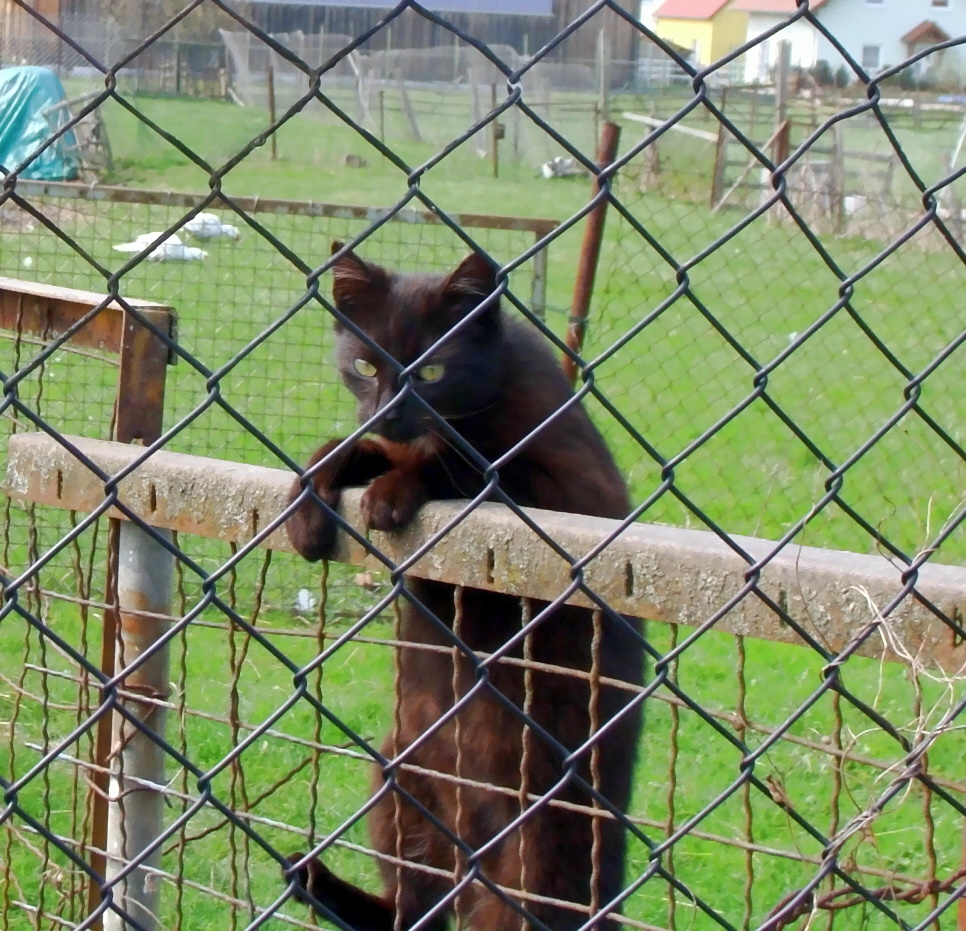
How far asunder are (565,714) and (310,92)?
1.58 m

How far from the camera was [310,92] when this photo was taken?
131 cm

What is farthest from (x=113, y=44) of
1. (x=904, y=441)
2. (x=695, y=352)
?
(x=904, y=441)

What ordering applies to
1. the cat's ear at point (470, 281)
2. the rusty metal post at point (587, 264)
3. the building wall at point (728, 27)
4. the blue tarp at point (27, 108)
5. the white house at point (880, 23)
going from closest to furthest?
the cat's ear at point (470, 281)
the rusty metal post at point (587, 264)
the blue tarp at point (27, 108)
the white house at point (880, 23)
the building wall at point (728, 27)

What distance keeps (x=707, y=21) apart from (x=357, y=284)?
19.1 metres

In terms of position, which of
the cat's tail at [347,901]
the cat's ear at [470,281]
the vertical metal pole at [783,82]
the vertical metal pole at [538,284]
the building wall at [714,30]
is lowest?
the cat's tail at [347,901]

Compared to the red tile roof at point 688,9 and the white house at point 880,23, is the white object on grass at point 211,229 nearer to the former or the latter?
the white house at point 880,23

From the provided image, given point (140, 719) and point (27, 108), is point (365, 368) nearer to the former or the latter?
point (140, 719)

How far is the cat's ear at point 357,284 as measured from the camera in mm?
3355

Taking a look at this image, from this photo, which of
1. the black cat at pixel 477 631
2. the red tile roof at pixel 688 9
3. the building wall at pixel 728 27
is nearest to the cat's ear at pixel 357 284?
the black cat at pixel 477 631

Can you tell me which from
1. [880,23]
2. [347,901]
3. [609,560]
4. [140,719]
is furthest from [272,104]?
[880,23]

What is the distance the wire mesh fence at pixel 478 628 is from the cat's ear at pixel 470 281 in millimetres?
11

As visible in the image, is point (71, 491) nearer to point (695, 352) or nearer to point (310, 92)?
point (310, 92)

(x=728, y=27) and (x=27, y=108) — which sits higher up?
(x=728, y=27)

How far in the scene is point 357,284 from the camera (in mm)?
3365
